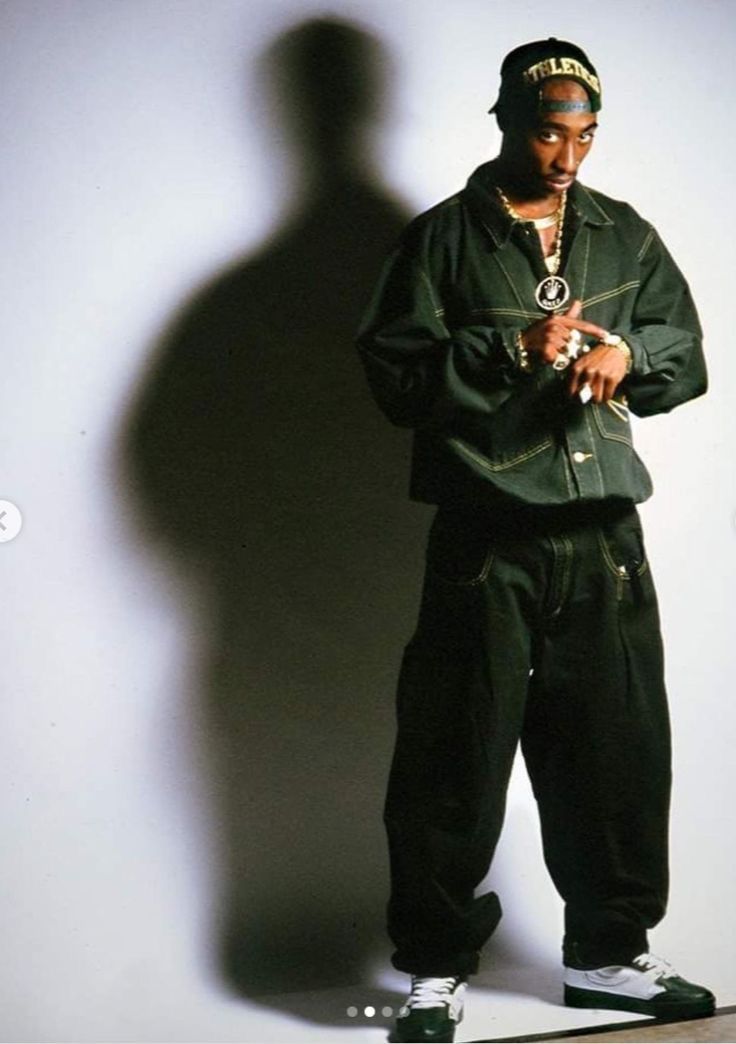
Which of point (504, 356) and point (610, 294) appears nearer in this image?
point (504, 356)

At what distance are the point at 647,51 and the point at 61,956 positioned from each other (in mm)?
1741

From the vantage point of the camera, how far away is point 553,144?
206 cm

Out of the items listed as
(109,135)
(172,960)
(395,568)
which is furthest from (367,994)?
(109,135)

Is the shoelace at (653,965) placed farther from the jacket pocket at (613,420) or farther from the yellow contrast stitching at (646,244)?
the yellow contrast stitching at (646,244)

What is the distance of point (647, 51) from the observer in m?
2.48

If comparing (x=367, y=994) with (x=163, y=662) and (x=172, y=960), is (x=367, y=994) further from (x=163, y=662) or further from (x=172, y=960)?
(x=163, y=662)

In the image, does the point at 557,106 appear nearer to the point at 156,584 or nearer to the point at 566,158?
the point at 566,158

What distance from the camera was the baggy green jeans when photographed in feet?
6.81

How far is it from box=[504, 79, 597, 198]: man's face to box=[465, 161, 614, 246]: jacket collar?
0.04 metres

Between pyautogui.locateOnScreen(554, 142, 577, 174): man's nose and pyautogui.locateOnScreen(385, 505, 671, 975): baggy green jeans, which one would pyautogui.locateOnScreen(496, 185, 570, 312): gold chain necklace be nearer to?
pyautogui.locateOnScreen(554, 142, 577, 174): man's nose

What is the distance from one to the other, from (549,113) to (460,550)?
626 mm

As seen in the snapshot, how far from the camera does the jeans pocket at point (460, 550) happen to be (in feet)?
6.81


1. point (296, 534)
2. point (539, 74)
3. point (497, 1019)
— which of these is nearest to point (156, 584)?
point (296, 534)

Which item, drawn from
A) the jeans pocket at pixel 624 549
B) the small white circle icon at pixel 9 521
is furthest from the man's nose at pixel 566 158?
the small white circle icon at pixel 9 521
